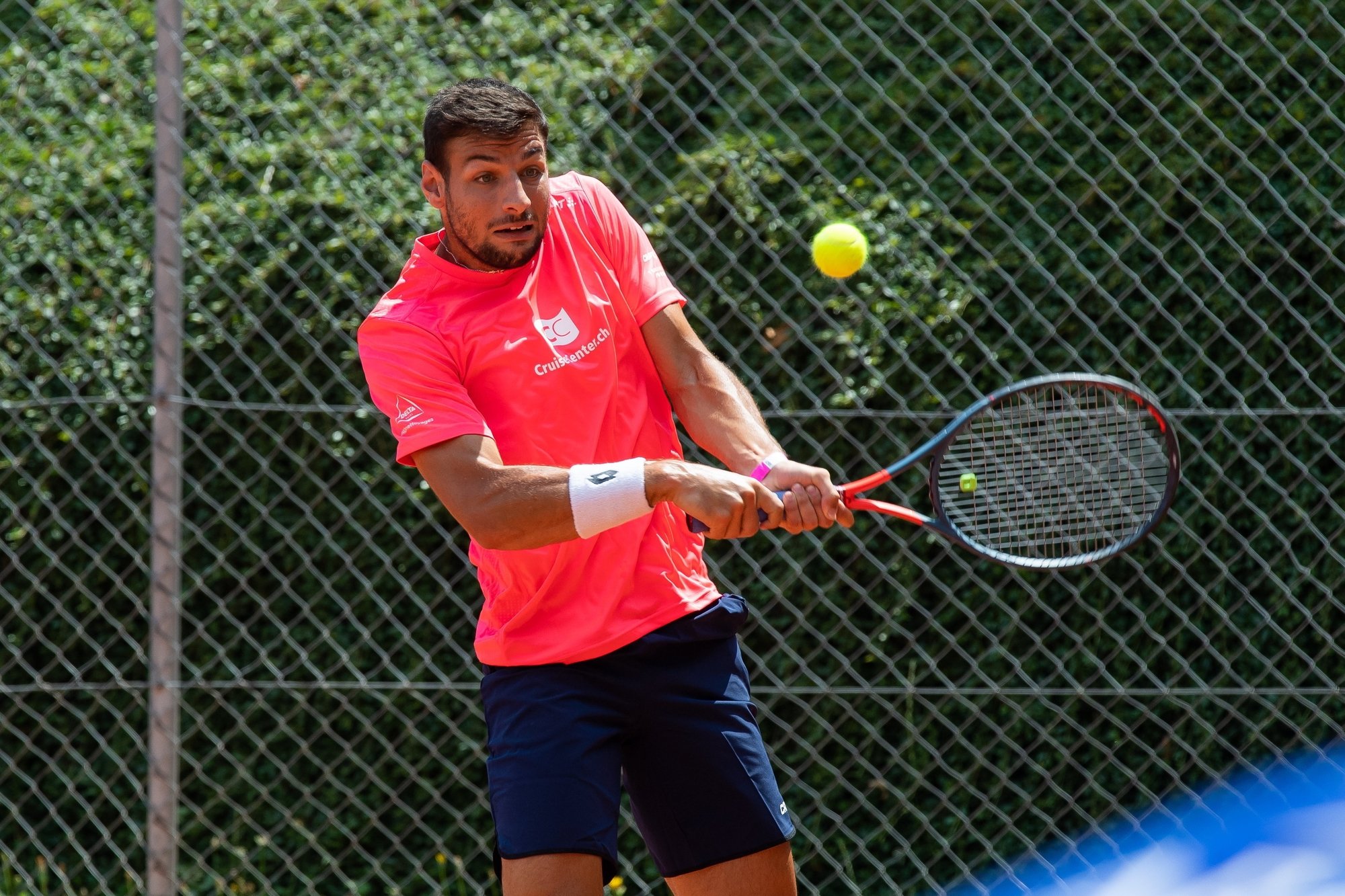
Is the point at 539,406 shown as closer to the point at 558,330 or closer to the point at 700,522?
the point at 558,330

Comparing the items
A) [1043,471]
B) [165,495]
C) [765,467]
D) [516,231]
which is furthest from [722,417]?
[165,495]

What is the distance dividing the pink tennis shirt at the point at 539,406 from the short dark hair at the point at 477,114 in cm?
21

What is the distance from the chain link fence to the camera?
3660mm

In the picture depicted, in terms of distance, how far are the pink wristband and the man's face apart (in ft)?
1.83

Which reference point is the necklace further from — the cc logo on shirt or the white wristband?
the white wristband

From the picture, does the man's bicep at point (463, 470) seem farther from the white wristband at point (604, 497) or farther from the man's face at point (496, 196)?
the man's face at point (496, 196)

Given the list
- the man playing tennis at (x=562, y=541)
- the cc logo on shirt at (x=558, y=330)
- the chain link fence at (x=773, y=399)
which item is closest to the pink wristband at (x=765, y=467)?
the man playing tennis at (x=562, y=541)

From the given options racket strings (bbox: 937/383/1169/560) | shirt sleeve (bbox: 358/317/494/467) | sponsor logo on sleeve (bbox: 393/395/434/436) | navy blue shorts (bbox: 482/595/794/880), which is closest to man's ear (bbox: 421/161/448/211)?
shirt sleeve (bbox: 358/317/494/467)

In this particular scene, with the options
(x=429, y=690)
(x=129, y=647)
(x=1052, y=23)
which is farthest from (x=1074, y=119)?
(x=129, y=647)

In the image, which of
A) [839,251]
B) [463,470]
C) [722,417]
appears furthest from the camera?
[839,251]

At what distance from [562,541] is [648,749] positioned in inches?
16.9

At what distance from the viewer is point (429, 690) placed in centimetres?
389

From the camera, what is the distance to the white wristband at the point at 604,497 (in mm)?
2354

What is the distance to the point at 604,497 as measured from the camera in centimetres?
235
